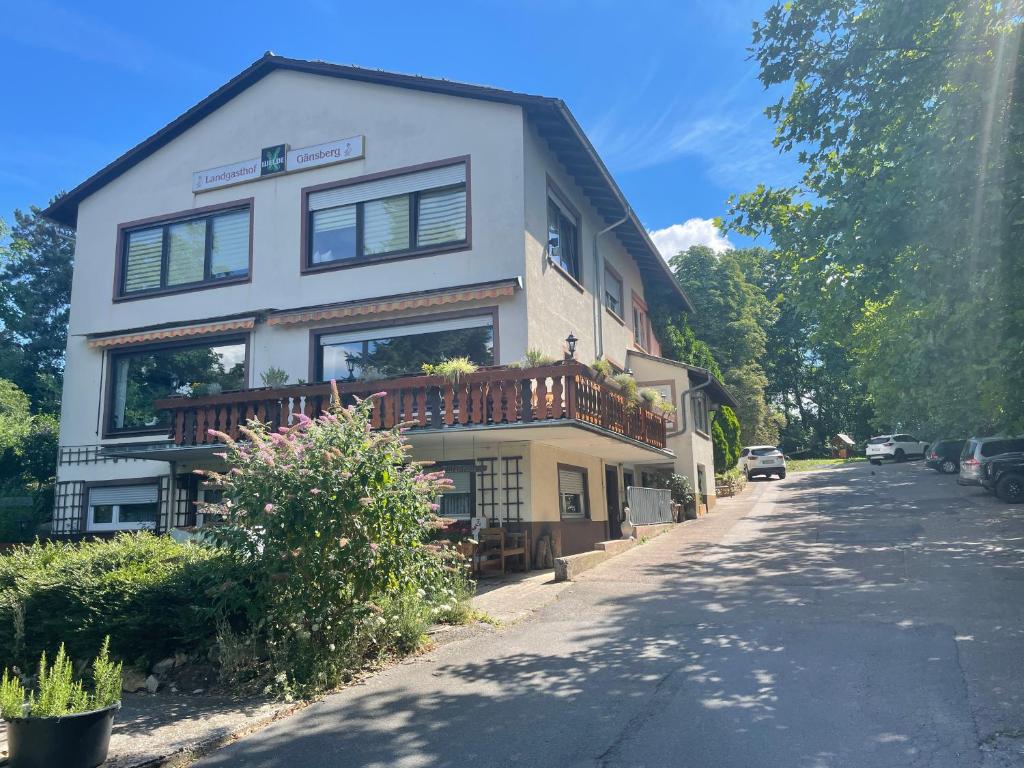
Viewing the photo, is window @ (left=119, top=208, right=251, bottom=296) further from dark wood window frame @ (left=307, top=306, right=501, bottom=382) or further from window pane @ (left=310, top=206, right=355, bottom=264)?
dark wood window frame @ (left=307, top=306, right=501, bottom=382)

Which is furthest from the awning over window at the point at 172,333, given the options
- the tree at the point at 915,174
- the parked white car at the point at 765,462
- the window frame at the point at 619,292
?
the parked white car at the point at 765,462

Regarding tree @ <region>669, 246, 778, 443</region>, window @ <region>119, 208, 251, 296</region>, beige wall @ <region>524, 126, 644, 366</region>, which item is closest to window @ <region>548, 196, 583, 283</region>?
beige wall @ <region>524, 126, 644, 366</region>

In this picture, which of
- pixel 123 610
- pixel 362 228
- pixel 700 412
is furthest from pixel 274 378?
pixel 700 412

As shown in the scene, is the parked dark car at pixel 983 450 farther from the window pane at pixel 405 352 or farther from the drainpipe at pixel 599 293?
the window pane at pixel 405 352

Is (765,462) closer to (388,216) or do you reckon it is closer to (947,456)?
(947,456)

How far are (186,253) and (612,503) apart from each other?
12.0 m

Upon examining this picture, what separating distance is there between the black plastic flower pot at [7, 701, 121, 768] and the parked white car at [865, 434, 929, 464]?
45823 mm

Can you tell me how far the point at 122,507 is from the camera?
17.0m

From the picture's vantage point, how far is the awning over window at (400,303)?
1428 centimetres

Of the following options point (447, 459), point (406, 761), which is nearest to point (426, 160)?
point (447, 459)

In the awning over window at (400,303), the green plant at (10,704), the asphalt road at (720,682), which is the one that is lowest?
the asphalt road at (720,682)

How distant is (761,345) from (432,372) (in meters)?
34.6

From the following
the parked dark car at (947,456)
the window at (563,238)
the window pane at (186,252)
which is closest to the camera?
the window at (563,238)

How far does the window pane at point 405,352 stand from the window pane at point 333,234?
201 centimetres
